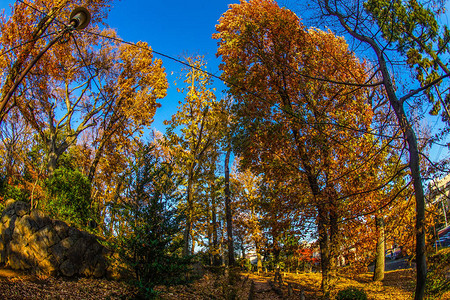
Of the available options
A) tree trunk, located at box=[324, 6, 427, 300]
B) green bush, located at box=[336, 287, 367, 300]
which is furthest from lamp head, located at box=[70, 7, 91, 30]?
green bush, located at box=[336, 287, 367, 300]

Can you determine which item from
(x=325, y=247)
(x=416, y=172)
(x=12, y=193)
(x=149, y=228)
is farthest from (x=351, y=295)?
(x=12, y=193)

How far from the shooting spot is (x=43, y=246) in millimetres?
8000

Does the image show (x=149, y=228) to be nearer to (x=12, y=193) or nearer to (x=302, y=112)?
(x=302, y=112)

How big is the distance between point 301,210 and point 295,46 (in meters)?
5.49

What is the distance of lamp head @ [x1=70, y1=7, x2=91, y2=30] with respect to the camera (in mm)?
5148

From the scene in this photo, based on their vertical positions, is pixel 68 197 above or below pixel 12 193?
below

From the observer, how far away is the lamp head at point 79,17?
5148 mm

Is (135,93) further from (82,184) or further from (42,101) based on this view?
(82,184)

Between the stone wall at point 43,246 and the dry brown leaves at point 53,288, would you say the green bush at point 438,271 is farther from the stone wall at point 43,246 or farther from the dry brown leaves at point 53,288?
the stone wall at point 43,246

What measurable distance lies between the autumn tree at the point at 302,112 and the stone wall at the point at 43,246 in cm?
621

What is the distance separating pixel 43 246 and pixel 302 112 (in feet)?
28.5

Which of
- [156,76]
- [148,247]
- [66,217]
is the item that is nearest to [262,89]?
[148,247]

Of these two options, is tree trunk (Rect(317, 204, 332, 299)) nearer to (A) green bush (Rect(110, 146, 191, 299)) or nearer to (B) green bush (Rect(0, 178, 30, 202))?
(A) green bush (Rect(110, 146, 191, 299))

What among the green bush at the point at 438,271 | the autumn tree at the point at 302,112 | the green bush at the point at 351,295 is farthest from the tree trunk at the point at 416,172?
the green bush at the point at 351,295
